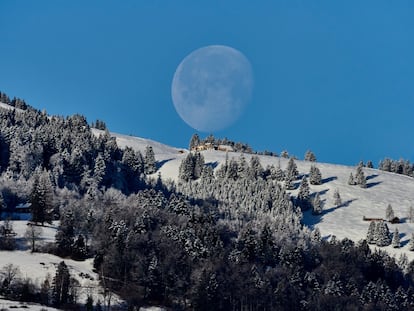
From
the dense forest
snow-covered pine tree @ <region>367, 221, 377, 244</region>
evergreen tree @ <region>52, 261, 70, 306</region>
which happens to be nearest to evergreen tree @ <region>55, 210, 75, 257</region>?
the dense forest

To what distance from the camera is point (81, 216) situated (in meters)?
145

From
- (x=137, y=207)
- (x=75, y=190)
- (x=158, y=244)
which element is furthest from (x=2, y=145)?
(x=158, y=244)

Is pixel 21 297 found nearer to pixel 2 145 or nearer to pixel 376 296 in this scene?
pixel 376 296

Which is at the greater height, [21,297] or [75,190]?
[75,190]

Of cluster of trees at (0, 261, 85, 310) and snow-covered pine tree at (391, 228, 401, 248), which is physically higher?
snow-covered pine tree at (391, 228, 401, 248)

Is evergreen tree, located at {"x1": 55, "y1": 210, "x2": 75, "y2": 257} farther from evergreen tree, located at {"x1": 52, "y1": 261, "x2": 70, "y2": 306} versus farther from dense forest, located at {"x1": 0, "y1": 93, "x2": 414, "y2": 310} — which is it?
evergreen tree, located at {"x1": 52, "y1": 261, "x2": 70, "y2": 306}

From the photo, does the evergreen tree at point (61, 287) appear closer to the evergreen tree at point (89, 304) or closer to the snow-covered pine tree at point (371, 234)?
the evergreen tree at point (89, 304)

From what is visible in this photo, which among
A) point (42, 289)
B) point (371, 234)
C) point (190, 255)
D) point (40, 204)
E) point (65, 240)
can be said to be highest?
point (371, 234)

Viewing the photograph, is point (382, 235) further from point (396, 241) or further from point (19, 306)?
point (19, 306)

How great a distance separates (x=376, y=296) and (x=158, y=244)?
149 ft

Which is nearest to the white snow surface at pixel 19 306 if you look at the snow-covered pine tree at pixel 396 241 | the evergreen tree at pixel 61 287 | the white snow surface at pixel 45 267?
the evergreen tree at pixel 61 287

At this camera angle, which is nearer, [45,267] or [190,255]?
[45,267]

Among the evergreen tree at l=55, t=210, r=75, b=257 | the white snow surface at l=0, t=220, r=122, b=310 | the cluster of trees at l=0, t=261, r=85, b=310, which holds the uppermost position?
the evergreen tree at l=55, t=210, r=75, b=257

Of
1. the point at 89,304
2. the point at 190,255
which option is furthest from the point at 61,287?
the point at 190,255
